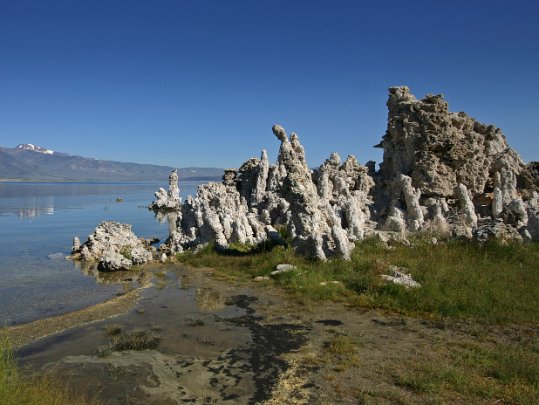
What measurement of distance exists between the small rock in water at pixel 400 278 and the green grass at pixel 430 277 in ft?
0.94

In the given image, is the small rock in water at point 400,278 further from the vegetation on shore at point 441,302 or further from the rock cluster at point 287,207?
the rock cluster at point 287,207

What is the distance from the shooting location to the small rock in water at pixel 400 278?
605 inches

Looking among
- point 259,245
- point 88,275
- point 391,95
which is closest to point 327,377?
point 259,245

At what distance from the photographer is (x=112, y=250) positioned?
24.8m

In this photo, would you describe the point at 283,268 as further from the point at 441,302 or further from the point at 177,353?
the point at 177,353

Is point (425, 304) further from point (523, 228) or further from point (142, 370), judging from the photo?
point (523, 228)

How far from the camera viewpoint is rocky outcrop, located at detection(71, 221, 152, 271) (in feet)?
74.9

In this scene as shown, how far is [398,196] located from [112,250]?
16.5 meters

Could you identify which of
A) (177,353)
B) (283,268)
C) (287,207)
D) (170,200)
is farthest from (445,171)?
(170,200)

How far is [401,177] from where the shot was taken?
2648 cm

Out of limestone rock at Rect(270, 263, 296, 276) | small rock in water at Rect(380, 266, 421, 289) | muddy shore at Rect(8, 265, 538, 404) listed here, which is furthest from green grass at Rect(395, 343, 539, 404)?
limestone rock at Rect(270, 263, 296, 276)

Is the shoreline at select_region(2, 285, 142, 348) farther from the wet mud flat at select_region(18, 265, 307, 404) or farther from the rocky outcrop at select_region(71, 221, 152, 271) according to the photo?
the rocky outcrop at select_region(71, 221, 152, 271)

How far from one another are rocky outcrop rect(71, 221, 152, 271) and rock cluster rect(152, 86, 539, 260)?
2.59 meters

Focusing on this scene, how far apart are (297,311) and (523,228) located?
13308mm
